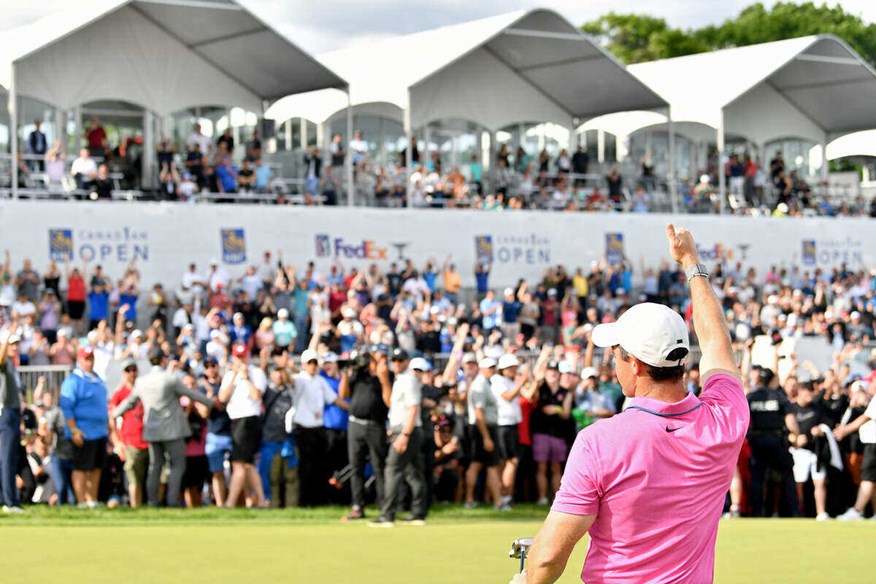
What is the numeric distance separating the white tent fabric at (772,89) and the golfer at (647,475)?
3301cm

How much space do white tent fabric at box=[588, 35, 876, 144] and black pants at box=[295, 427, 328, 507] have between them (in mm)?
22913

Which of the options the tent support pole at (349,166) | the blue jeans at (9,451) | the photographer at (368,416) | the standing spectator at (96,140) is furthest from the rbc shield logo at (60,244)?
the photographer at (368,416)

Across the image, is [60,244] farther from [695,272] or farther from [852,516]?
[695,272]

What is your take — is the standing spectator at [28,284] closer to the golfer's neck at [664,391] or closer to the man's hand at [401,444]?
the man's hand at [401,444]

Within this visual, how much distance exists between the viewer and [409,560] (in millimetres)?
10867

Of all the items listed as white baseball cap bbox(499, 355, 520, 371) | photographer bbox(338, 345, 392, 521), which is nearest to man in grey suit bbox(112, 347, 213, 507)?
photographer bbox(338, 345, 392, 521)

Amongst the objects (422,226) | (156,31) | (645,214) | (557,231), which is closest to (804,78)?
(645,214)

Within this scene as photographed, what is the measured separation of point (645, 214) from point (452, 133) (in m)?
5.70

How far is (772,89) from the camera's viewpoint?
40219 mm

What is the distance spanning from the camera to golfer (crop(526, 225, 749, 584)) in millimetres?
3701

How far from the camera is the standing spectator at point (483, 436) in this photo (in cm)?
1584

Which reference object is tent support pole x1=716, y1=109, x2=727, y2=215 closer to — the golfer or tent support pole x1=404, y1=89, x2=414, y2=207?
tent support pole x1=404, y1=89, x2=414, y2=207

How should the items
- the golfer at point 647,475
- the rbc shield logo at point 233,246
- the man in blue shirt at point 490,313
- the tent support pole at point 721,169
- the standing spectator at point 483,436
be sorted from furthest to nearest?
the tent support pole at point 721,169 → the rbc shield logo at point 233,246 → the man in blue shirt at point 490,313 → the standing spectator at point 483,436 → the golfer at point 647,475

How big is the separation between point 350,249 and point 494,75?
30.5 ft
